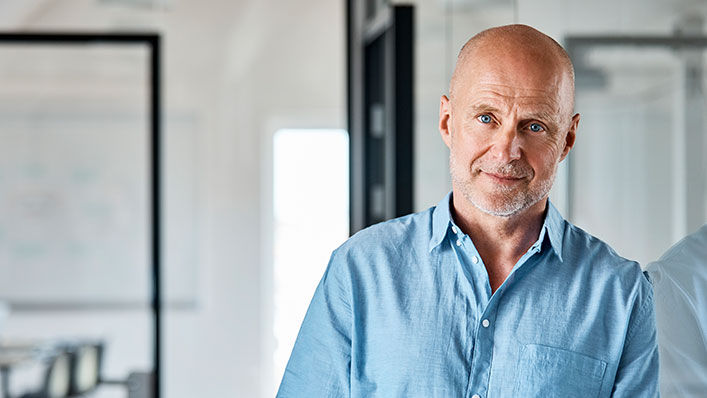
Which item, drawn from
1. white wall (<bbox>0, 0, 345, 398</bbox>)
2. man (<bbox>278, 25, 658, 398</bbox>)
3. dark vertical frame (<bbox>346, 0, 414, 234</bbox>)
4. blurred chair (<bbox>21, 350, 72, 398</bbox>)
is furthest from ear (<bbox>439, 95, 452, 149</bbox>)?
white wall (<bbox>0, 0, 345, 398</bbox>)

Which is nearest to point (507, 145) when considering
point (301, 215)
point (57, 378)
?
point (57, 378)

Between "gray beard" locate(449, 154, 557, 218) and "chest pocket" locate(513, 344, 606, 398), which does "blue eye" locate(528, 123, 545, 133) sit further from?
"chest pocket" locate(513, 344, 606, 398)

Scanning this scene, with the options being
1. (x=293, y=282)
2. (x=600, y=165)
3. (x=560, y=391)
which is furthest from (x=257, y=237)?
(x=560, y=391)

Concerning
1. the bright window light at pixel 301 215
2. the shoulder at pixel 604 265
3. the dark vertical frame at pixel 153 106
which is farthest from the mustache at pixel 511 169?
the bright window light at pixel 301 215

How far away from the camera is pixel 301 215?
3666mm

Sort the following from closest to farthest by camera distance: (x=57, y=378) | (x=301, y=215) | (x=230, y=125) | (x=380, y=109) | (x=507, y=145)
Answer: (x=507, y=145) → (x=57, y=378) → (x=380, y=109) → (x=230, y=125) → (x=301, y=215)

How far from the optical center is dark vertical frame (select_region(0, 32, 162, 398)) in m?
2.61

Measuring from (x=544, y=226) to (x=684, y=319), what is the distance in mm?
185

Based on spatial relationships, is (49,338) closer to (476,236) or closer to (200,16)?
(200,16)

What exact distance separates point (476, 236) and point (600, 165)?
290mm

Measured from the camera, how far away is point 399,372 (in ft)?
3.02

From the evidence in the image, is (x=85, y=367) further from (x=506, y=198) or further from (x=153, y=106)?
(x=506, y=198)

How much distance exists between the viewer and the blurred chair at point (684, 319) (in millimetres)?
947

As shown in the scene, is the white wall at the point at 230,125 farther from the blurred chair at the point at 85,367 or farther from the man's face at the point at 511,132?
the man's face at the point at 511,132
